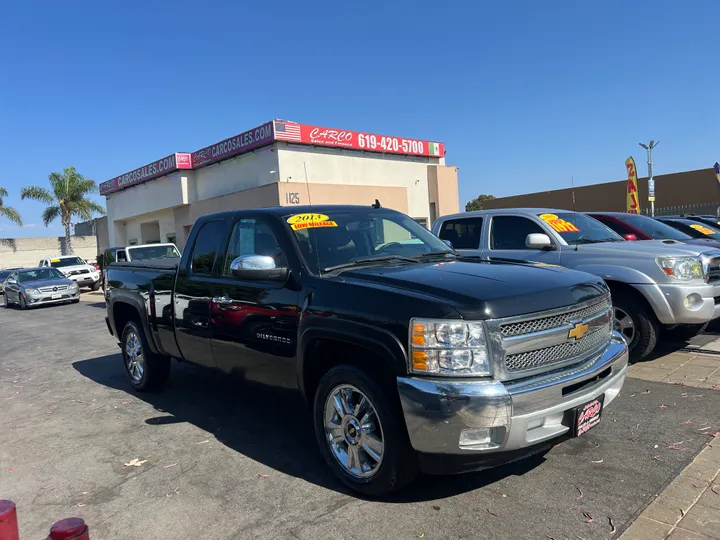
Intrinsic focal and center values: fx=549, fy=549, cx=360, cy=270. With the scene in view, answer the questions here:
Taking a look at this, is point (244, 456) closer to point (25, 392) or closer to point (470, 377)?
point (470, 377)

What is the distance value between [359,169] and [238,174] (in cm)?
634

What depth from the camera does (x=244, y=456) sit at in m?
Result: 4.41

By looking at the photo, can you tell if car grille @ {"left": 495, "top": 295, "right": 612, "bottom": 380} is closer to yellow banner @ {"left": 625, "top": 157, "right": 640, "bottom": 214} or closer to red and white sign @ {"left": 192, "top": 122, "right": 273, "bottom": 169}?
red and white sign @ {"left": 192, "top": 122, "right": 273, "bottom": 169}

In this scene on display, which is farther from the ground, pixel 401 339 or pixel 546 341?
pixel 401 339

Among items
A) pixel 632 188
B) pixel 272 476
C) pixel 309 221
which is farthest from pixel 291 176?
pixel 272 476

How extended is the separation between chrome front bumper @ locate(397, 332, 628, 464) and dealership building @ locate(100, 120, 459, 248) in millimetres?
21575

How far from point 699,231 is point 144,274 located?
10.2m

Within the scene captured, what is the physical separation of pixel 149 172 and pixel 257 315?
108ft

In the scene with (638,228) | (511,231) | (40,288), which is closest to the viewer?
(511,231)

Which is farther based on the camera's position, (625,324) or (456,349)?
(625,324)

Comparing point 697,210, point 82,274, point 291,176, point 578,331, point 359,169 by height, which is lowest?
point 578,331

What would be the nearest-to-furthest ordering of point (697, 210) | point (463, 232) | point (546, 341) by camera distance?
point (546, 341), point (463, 232), point (697, 210)

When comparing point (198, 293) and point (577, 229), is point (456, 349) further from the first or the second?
point (577, 229)

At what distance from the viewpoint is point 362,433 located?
11.5 feet
